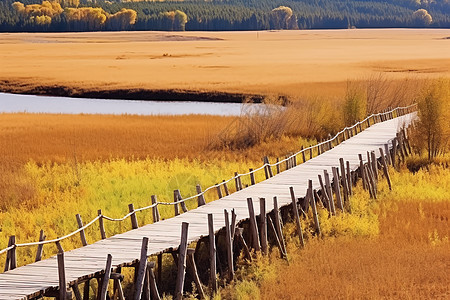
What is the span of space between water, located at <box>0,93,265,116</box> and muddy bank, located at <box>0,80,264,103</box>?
38.0 inches

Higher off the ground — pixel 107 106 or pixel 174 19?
pixel 107 106

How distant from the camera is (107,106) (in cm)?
4944

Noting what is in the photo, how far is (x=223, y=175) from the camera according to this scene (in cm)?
2330

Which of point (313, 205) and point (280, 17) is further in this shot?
point (280, 17)

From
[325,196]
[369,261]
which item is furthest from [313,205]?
[369,261]

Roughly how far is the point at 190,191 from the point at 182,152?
308 inches

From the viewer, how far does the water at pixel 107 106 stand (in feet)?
147

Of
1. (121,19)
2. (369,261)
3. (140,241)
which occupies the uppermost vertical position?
(140,241)

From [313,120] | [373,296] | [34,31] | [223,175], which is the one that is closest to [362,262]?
[373,296]

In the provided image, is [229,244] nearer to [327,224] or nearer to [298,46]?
[327,224]

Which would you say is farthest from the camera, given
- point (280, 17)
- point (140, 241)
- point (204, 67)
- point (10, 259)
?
point (280, 17)

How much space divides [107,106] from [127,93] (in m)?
5.98

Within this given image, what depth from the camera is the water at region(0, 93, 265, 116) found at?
44.9 metres

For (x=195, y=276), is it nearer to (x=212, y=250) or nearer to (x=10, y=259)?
(x=212, y=250)
